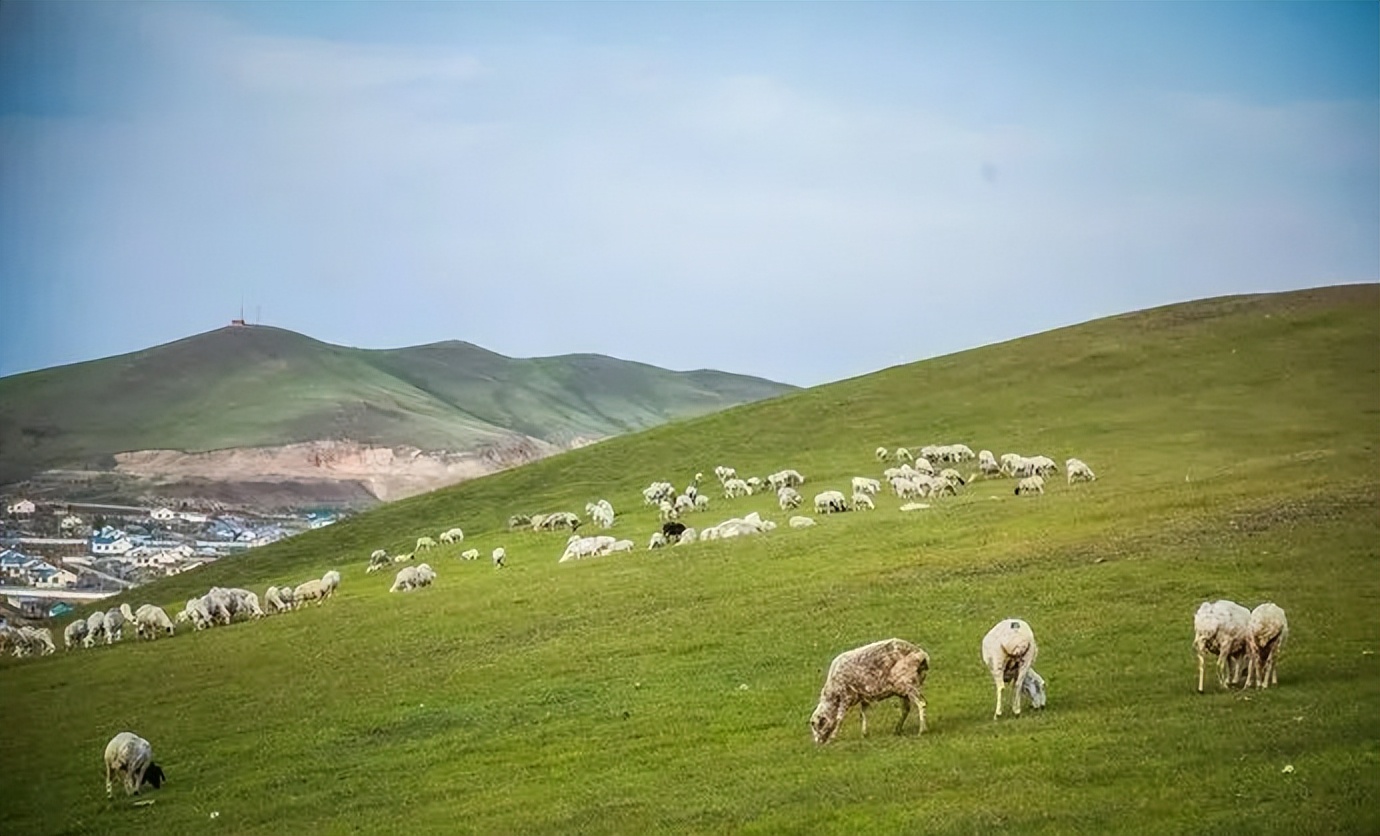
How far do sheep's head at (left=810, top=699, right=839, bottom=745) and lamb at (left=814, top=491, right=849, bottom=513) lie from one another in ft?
97.2

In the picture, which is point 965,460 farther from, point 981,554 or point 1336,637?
point 1336,637

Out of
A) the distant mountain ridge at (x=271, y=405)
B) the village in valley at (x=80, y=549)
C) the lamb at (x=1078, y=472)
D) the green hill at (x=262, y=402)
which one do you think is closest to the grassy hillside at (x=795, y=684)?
the lamb at (x=1078, y=472)

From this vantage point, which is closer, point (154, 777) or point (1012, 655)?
point (1012, 655)

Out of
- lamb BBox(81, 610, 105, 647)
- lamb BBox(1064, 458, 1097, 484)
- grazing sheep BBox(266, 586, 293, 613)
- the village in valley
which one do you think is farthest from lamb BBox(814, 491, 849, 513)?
lamb BBox(81, 610, 105, 647)

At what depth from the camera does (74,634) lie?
40.9 m

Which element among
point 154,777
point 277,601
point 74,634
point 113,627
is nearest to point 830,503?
point 277,601

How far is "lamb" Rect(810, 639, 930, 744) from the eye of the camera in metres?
19.5

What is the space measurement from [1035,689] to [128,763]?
1583 centimetres

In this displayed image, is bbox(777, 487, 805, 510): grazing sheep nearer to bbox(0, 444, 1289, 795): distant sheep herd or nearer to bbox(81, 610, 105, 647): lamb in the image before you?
bbox(0, 444, 1289, 795): distant sheep herd

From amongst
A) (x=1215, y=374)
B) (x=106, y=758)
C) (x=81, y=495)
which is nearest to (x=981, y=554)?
(x=106, y=758)

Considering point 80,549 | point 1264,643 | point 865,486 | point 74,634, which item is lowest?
point 1264,643

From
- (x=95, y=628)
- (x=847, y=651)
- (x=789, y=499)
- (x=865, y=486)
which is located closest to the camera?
(x=847, y=651)

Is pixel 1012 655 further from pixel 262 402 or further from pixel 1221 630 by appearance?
pixel 262 402

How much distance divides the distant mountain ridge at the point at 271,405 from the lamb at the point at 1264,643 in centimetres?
3553
